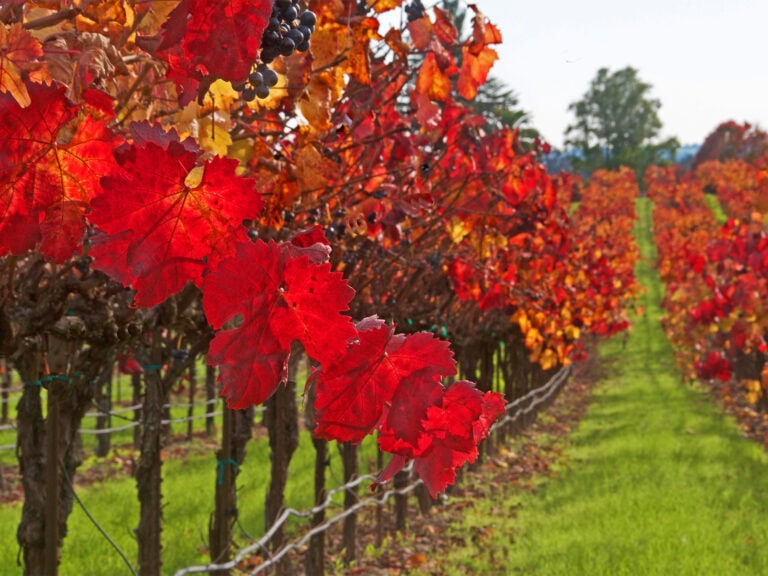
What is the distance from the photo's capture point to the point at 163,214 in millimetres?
951

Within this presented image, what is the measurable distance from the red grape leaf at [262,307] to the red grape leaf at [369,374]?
0.14 m

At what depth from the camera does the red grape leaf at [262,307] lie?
890 mm

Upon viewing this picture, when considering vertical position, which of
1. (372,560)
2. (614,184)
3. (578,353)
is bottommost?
(372,560)

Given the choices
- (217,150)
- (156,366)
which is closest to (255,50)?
(217,150)

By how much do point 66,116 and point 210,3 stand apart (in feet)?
0.68

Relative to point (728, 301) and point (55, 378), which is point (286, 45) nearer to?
point (55, 378)

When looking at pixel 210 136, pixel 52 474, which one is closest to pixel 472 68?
pixel 210 136

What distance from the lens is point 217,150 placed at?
5.60 ft

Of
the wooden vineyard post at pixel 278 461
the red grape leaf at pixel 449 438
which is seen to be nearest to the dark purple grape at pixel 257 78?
the red grape leaf at pixel 449 438

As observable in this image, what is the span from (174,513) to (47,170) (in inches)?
356

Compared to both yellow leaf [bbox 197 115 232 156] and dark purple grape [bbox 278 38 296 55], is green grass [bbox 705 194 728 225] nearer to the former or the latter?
yellow leaf [bbox 197 115 232 156]

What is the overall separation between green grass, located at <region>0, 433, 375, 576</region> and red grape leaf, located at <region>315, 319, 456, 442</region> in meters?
6.05

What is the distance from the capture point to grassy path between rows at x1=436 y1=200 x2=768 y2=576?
779cm

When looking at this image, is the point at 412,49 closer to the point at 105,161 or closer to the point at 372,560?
the point at 105,161
